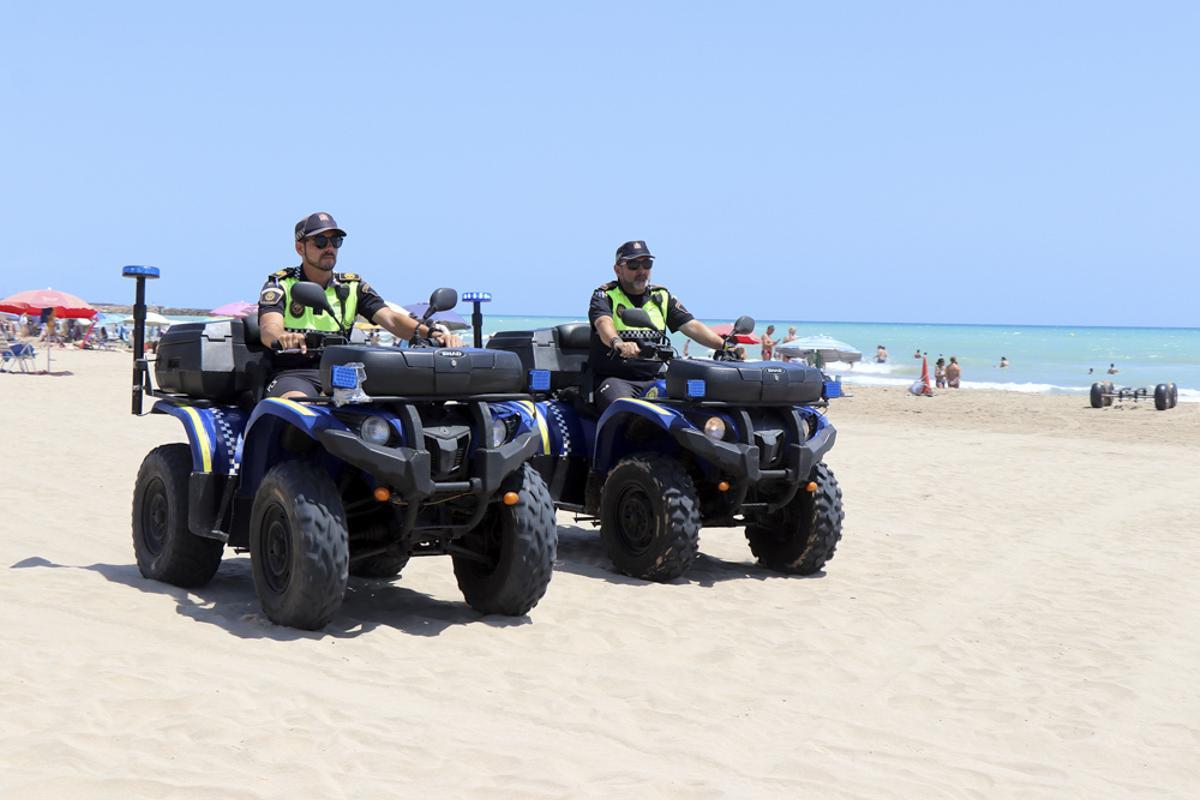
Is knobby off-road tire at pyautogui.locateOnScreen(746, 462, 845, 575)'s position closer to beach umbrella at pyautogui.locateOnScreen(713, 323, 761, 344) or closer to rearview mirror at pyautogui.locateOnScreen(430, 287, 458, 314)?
beach umbrella at pyautogui.locateOnScreen(713, 323, 761, 344)

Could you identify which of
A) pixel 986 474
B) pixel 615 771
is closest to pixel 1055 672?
pixel 615 771

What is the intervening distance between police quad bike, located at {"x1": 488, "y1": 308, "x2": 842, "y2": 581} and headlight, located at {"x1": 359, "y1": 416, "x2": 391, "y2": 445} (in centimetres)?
138

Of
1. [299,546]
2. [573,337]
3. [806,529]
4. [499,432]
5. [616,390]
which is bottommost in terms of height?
[806,529]

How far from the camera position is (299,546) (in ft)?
19.1

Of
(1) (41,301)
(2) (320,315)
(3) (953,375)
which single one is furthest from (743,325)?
(1) (41,301)

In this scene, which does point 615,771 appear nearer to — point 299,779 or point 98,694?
point 299,779

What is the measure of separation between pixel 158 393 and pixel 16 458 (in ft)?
19.5

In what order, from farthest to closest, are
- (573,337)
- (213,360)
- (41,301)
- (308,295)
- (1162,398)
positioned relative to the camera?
1. (41,301)
2. (1162,398)
3. (573,337)
4. (213,360)
5. (308,295)

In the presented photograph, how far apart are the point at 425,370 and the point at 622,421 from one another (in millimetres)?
2650

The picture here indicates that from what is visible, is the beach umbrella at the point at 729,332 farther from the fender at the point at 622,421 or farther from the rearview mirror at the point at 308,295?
the rearview mirror at the point at 308,295

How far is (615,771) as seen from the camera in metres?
4.38

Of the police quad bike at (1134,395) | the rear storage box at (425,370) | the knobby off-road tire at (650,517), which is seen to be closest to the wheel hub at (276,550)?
the rear storage box at (425,370)

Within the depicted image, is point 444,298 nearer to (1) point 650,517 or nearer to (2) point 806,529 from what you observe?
(1) point 650,517

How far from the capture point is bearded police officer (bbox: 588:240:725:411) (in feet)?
28.4
